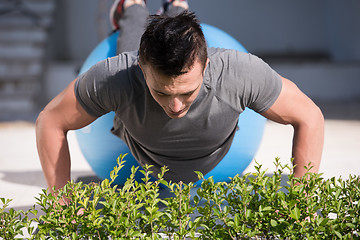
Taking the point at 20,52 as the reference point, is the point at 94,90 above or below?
below

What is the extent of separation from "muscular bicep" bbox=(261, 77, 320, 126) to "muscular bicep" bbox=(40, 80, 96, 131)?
93cm

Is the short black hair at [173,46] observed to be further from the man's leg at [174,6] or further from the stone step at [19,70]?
the stone step at [19,70]

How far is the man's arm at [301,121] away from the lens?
2357 millimetres

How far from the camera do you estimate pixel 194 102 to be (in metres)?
2.33

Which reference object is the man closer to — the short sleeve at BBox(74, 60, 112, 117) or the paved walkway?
the short sleeve at BBox(74, 60, 112, 117)

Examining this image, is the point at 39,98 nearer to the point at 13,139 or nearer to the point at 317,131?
the point at 13,139

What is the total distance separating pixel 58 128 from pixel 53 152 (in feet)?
0.45

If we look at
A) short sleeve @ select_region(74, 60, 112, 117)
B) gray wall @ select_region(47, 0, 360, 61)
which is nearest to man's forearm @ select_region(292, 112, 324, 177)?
short sleeve @ select_region(74, 60, 112, 117)

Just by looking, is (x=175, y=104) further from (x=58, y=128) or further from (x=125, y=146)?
(x=125, y=146)

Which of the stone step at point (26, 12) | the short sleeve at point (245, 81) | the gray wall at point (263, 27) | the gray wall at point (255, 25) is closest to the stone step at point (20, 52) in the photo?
the stone step at point (26, 12)

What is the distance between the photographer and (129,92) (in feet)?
7.62

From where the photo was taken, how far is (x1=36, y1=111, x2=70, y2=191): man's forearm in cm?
248

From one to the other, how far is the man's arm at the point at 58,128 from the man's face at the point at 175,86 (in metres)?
0.52

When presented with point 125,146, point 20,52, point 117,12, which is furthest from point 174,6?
point 20,52
